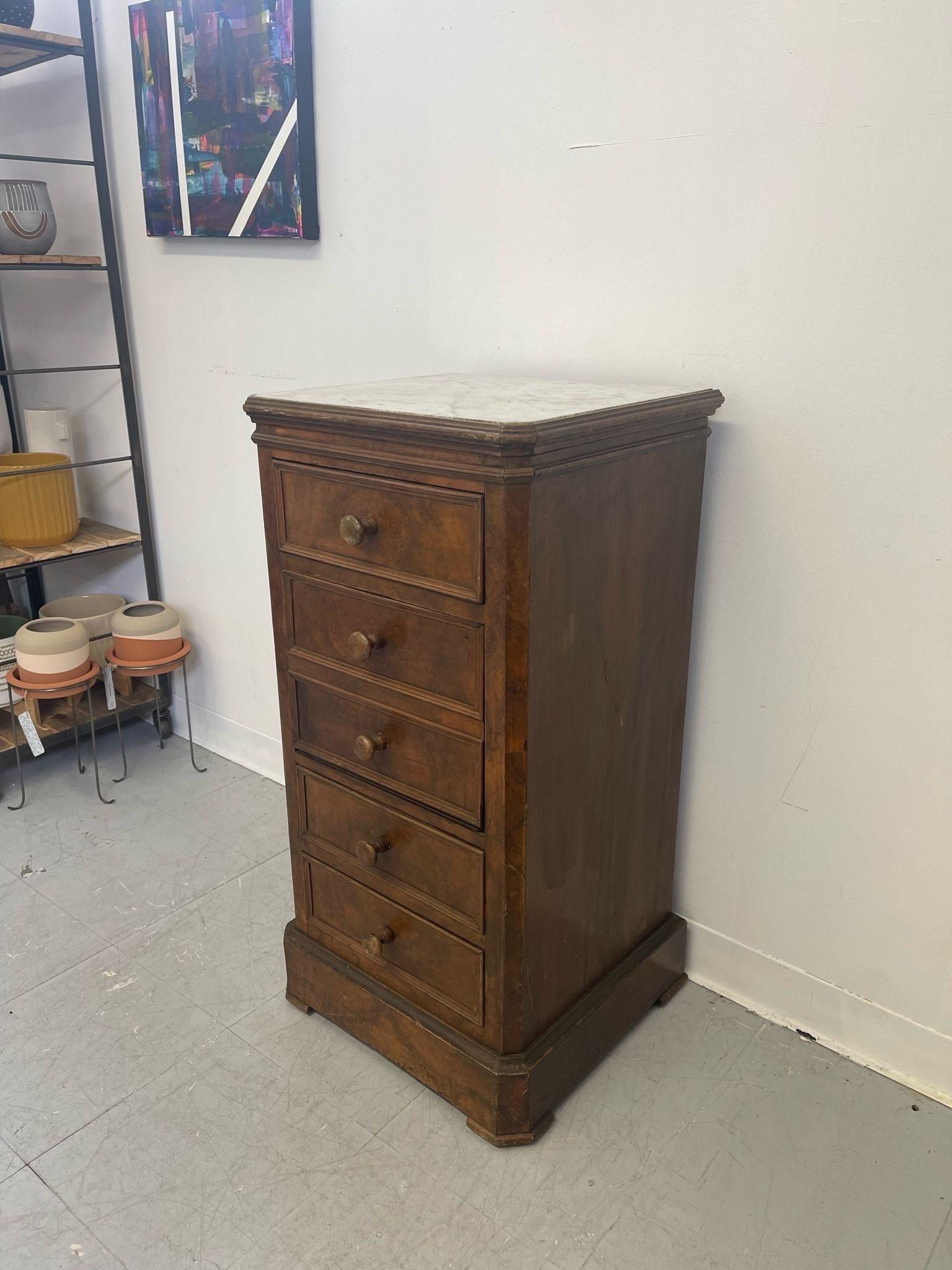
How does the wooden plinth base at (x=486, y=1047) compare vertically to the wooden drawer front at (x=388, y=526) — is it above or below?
below

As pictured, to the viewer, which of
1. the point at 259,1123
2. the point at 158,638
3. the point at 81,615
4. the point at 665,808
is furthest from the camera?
the point at 81,615

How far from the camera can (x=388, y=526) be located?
4.13 ft

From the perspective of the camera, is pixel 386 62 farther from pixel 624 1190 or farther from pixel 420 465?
pixel 624 1190

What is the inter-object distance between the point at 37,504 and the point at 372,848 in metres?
1.51

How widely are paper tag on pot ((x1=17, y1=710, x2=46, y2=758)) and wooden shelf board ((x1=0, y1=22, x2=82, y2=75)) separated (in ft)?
4.90

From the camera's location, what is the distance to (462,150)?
5.51 ft

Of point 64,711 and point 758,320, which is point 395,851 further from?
point 64,711

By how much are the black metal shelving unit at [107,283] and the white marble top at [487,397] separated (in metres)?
1.14

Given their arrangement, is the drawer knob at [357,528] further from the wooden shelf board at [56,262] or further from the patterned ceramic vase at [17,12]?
the patterned ceramic vase at [17,12]

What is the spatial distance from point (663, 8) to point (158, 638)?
172cm

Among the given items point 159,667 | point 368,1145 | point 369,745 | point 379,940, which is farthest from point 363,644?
point 159,667

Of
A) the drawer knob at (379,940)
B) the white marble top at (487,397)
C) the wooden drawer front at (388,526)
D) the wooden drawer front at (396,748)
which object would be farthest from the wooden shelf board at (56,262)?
the drawer knob at (379,940)

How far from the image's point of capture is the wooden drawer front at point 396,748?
130cm

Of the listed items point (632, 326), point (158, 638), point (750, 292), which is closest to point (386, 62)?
point (632, 326)
